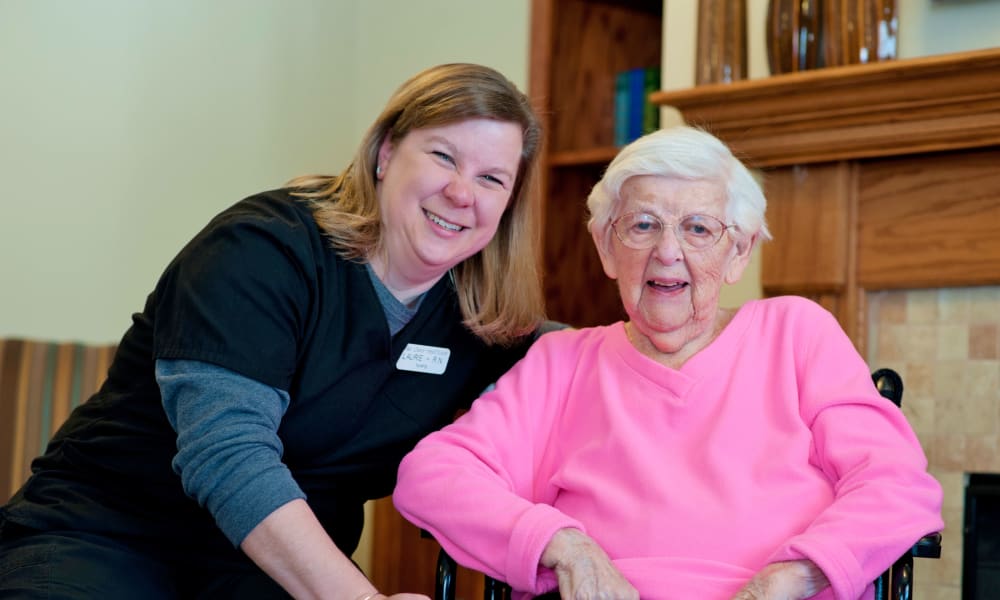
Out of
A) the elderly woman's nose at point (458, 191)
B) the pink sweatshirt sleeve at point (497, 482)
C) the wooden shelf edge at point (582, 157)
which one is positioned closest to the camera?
the pink sweatshirt sleeve at point (497, 482)

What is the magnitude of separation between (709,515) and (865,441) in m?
0.23

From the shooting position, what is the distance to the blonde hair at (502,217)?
186 cm

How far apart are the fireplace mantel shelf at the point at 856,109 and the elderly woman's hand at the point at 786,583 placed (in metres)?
1.38

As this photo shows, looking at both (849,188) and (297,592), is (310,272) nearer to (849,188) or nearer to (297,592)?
(297,592)

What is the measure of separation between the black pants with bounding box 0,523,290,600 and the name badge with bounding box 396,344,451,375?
0.39 m

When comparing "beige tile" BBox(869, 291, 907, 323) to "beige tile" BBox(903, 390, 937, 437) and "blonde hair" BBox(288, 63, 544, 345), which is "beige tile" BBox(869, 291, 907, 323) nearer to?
"beige tile" BBox(903, 390, 937, 437)

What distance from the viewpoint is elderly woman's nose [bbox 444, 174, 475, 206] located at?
186cm

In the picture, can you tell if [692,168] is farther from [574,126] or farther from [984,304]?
[574,126]

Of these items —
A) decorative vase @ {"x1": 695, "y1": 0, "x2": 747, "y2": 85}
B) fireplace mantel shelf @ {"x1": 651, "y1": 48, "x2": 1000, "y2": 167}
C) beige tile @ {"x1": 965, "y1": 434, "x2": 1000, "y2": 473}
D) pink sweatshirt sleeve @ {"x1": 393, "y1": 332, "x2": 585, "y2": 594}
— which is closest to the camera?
pink sweatshirt sleeve @ {"x1": 393, "y1": 332, "x2": 585, "y2": 594}

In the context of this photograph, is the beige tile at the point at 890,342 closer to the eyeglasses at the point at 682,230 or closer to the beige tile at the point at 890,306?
the beige tile at the point at 890,306

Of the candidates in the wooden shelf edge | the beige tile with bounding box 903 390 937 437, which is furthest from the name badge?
the wooden shelf edge

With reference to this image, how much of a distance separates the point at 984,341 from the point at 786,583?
4.61ft

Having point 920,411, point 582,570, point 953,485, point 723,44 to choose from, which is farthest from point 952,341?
point 582,570

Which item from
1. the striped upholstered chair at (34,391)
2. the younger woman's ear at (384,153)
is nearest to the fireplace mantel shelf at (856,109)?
the younger woman's ear at (384,153)
